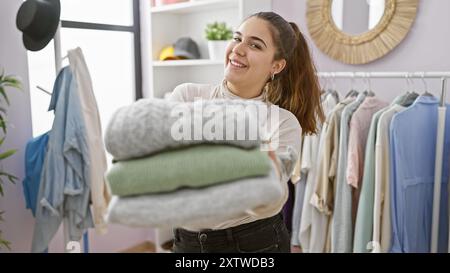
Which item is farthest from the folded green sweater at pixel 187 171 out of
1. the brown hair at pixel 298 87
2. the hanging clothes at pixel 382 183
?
the hanging clothes at pixel 382 183

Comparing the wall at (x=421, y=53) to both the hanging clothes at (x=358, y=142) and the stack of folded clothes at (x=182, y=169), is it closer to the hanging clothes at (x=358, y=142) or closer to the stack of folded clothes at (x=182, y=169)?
the hanging clothes at (x=358, y=142)

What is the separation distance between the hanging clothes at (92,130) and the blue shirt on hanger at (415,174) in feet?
3.70

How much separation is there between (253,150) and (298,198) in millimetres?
1225

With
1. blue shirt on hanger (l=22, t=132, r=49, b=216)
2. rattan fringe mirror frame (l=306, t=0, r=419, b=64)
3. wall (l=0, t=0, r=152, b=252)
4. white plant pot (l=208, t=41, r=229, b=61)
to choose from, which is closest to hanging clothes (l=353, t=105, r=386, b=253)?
rattan fringe mirror frame (l=306, t=0, r=419, b=64)

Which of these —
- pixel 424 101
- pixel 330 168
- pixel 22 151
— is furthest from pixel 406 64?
pixel 22 151

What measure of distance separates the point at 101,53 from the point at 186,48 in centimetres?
51

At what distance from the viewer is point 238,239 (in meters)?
0.92

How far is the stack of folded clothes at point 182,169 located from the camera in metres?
0.45

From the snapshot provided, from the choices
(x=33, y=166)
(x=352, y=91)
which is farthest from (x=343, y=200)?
(x=33, y=166)

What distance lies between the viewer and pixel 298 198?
1648 mm

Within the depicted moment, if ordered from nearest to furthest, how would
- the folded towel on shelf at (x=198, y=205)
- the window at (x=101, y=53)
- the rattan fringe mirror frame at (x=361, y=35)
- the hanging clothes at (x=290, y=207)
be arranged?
the folded towel on shelf at (x=198, y=205)
the rattan fringe mirror frame at (x=361, y=35)
the hanging clothes at (x=290, y=207)
the window at (x=101, y=53)

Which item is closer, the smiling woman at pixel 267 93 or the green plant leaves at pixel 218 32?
the smiling woman at pixel 267 93
